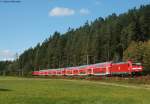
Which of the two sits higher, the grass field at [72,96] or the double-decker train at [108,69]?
the double-decker train at [108,69]

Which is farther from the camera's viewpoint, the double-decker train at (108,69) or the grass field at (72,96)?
the double-decker train at (108,69)

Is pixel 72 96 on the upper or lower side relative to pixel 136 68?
lower

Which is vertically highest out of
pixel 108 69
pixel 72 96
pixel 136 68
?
pixel 108 69

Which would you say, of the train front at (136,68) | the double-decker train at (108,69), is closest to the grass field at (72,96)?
the train front at (136,68)

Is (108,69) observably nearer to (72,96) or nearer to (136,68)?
(136,68)

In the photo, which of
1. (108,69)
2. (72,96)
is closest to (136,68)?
(108,69)

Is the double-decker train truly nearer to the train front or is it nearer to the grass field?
the train front

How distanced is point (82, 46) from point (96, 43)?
66.4ft

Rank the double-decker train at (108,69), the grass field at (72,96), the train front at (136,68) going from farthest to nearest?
the double-decker train at (108,69), the train front at (136,68), the grass field at (72,96)

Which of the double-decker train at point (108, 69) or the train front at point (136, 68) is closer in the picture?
the train front at point (136, 68)

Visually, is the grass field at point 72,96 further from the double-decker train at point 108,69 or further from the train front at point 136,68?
the double-decker train at point 108,69

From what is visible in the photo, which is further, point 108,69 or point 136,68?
point 108,69

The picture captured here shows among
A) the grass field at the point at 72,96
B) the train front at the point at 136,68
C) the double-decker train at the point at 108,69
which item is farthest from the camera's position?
the double-decker train at the point at 108,69

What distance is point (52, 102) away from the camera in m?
21.7
